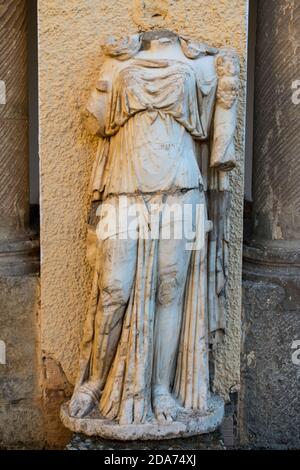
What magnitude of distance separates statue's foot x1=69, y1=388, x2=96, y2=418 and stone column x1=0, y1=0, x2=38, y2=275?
824mm

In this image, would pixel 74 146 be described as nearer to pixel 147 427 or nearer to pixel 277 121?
pixel 277 121

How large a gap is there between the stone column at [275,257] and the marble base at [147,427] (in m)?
0.60

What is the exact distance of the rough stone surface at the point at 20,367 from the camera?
451 centimetres

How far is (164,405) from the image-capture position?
158 inches

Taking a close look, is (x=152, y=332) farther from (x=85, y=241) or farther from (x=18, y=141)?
(x=18, y=141)

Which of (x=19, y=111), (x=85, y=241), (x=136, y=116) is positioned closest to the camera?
(x=136, y=116)

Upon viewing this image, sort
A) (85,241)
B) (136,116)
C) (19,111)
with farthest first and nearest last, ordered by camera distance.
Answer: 1. (19,111)
2. (85,241)
3. (136,116)

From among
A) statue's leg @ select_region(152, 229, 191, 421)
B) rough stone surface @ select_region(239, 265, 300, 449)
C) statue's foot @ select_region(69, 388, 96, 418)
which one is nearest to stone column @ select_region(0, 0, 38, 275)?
statue's foot @ select_region(69, 388, 96, 418)

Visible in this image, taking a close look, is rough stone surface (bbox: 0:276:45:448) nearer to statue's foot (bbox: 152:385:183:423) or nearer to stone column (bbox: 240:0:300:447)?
statue's foot (bbox: 152:385:183:423)

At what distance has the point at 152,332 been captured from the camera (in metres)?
4.01

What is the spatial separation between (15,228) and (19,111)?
61 centimetres

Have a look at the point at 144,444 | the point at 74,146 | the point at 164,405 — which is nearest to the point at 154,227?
the point at 74,146

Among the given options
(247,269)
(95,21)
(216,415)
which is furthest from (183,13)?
(216,415)
